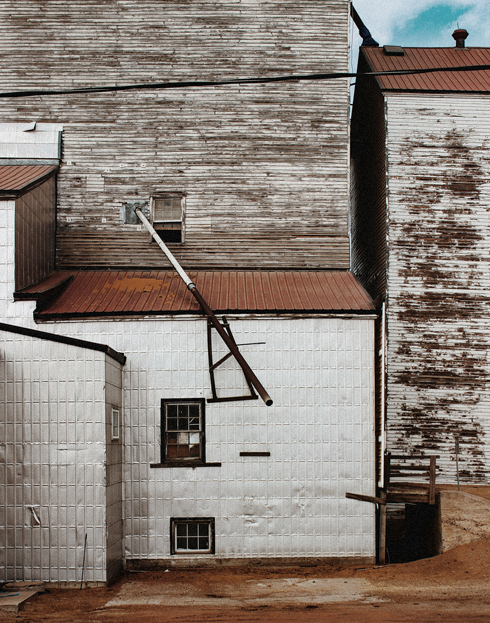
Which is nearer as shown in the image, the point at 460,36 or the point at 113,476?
the point at 113,476

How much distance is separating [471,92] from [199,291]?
9805 mm

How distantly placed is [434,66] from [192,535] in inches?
594

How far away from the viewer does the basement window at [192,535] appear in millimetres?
12250

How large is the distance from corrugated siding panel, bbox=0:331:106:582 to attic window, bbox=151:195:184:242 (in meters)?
5.29

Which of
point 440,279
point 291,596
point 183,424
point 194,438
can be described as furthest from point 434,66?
point 291,596

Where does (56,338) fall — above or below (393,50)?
below

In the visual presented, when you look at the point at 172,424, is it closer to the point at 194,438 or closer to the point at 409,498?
the point at 194,438

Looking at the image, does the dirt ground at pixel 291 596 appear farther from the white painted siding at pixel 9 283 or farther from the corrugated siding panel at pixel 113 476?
the white painted siding at pixel 9 283

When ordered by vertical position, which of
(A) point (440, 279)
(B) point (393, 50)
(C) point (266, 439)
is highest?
(B) point (393, 50)

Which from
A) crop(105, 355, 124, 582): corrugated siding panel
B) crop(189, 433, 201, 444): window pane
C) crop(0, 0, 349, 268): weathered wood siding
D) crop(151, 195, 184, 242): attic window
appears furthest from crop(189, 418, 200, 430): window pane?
crop(151, 195, 184, 242): attic window

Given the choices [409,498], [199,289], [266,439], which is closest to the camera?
[266,439]

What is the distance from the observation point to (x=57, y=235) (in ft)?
50.7

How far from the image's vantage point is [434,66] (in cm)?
1770

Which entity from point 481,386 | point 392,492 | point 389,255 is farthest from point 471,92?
point 392,492
